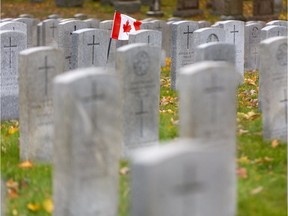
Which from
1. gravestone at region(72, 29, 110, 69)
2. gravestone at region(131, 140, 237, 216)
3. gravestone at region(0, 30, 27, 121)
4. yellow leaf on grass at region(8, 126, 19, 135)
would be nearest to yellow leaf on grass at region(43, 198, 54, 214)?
gravestone at region(131, 140, 237, 216)

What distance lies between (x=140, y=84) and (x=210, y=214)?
353 cm

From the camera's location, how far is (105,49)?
42.4ft

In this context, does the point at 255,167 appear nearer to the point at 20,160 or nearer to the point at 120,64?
the point at 120,64

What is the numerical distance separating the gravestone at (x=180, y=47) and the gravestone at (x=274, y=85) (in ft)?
15.2

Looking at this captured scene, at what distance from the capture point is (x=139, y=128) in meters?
9.47

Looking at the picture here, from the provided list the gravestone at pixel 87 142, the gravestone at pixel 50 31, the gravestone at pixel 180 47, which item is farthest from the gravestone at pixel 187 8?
the gravestone at pixel 87 142

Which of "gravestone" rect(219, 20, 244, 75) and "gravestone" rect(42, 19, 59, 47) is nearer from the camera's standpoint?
"gravestone" rect(219, 20, 244, 75)

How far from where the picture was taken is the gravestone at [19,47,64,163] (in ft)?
30.9

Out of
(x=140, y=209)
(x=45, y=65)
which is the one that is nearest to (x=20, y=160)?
(x=45, y=65)

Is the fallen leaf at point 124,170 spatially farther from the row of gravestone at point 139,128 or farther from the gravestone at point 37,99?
the gravestone at point 37,99

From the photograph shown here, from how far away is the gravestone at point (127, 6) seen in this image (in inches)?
1121

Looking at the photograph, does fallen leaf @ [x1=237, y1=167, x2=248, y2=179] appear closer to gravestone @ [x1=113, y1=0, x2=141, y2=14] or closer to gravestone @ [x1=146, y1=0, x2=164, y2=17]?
gravestone @ [x1=146, y1=0, x2=164, y2=17]

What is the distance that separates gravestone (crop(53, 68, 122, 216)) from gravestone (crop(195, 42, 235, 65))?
7.87 ft

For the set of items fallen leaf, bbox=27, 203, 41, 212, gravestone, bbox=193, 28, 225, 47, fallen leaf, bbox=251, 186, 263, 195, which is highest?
gravestone, bbox=193, 28, 225, 47
